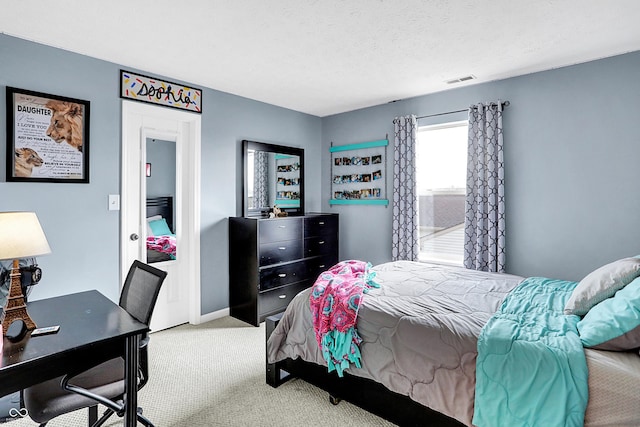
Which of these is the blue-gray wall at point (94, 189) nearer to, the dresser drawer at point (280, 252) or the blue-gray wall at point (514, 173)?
the blue-gray wall at point (514, 173)

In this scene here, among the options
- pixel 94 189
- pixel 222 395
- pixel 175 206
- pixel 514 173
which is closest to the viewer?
pixel 222 395

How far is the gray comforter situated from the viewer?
167 centimetres

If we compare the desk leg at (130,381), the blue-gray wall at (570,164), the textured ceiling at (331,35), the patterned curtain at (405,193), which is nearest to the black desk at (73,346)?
the desk leg at (130,381)

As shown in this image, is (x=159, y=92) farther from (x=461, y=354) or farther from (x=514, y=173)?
(x=514, y=173)

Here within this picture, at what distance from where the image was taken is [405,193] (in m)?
4.10

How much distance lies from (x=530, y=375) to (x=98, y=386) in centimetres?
192

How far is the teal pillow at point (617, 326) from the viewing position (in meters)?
1.48

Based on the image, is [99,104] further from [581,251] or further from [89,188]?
[581,251]

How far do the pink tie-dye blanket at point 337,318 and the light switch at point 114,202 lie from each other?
1.96 meters

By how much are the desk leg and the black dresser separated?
2090mm

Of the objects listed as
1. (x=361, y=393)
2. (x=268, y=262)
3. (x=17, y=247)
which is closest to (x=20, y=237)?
(x=17, y=247)

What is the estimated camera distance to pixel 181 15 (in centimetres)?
224

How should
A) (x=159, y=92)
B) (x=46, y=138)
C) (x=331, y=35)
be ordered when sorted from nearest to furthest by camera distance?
(x=331, y=35)
(x=46, y=138)
(x=159, y=92)

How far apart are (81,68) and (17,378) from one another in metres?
2.52
